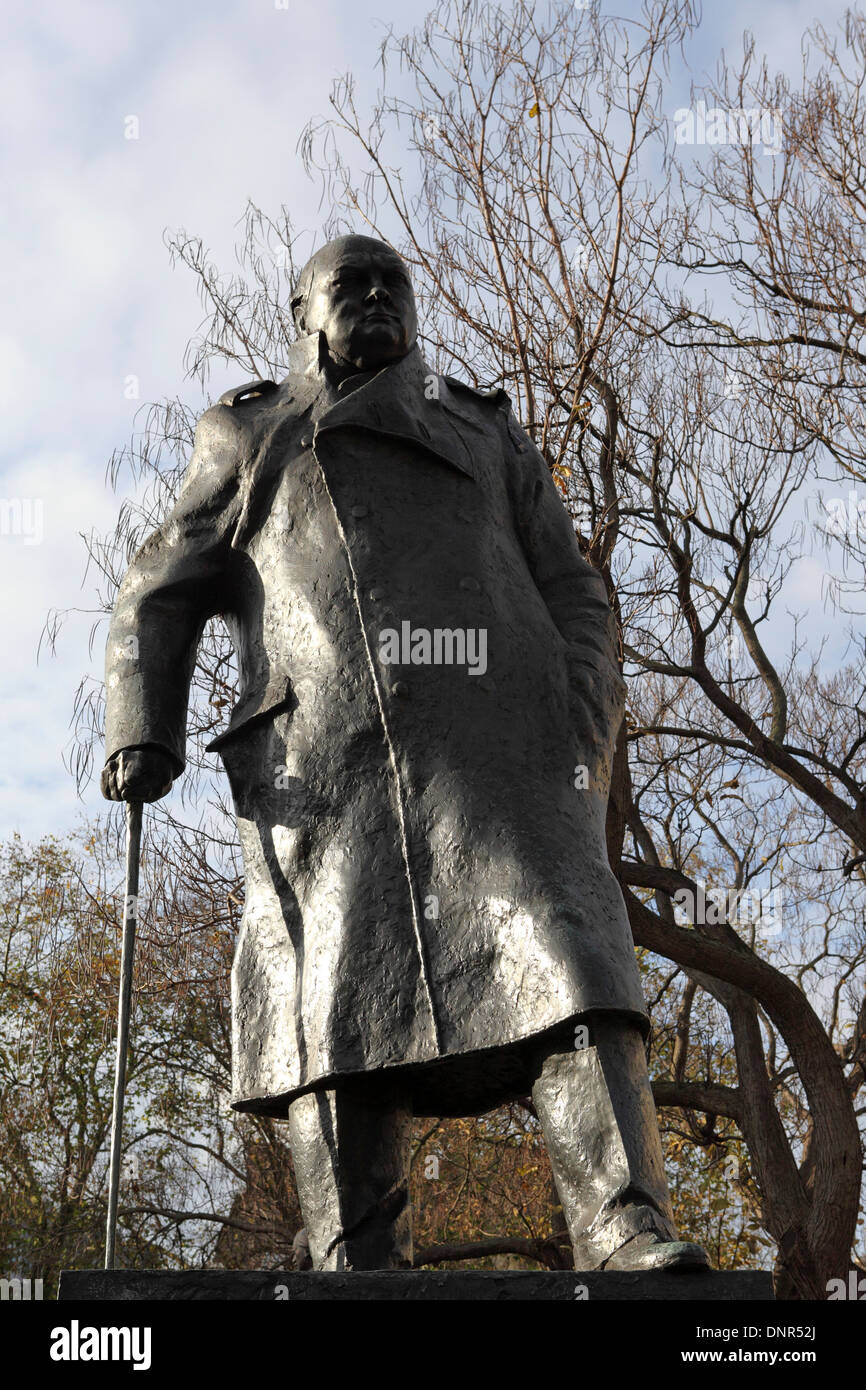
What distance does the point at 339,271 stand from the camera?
4055 millimetres

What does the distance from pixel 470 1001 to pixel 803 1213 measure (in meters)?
8.57

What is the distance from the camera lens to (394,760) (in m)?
3.55

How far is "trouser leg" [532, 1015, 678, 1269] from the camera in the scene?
117 inches

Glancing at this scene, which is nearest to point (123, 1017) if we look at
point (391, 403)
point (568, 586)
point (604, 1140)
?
point (604, 1140)

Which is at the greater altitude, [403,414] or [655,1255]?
[403,414]

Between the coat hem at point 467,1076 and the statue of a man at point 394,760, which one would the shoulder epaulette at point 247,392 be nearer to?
the statue of a man at point 394,760

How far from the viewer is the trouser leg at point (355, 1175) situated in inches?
129

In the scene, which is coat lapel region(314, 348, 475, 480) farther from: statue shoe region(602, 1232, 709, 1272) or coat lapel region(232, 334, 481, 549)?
statue shoe region(602, 1232, 709, 1272)

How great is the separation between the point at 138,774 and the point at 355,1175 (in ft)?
3.47

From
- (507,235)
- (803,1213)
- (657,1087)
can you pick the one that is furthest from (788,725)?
(507,235)

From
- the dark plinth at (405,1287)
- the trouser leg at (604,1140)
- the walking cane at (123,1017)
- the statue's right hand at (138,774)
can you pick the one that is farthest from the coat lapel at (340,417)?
the dark plinth at (405,1287)

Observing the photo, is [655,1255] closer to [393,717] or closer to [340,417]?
[393,717]

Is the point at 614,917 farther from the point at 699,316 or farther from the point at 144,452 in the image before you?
the point at 699,316

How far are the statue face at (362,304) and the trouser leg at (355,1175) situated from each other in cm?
181
